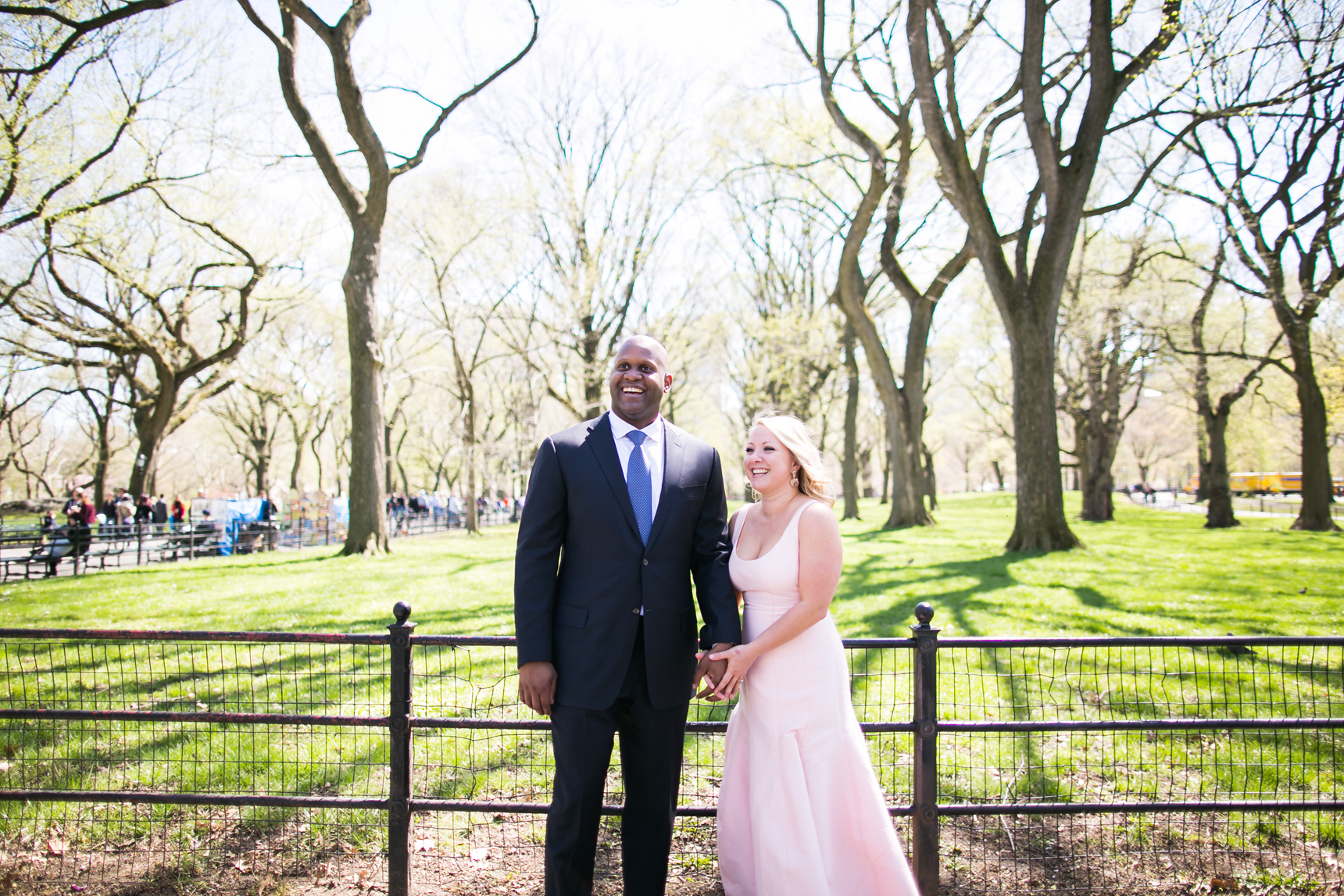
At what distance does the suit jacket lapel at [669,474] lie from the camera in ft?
10.2

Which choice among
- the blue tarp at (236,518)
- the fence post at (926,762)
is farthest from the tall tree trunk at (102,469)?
the fence post at (926,762)

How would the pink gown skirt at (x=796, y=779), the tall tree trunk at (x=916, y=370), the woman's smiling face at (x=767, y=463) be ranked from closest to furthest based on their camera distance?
the pink gown skirt at (x=796, y=779)
the woman's smiling face at (x=767, y=463)
the tall tree trunk at (x=916, y=370)

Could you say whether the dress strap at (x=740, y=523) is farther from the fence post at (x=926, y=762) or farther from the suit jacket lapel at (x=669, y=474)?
the fence post at (x=926, y=762)

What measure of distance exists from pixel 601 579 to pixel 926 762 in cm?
175

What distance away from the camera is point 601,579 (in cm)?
303

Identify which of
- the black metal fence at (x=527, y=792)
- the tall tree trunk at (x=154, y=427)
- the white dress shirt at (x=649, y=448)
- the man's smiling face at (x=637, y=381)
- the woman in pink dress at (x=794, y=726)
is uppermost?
the tall tree trunk at (x=154, y=427)

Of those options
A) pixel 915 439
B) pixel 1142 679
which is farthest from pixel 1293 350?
pixel 1142 679

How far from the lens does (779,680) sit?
3.20 m

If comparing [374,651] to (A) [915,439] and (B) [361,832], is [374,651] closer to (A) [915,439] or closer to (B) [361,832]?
(B) [361,832]

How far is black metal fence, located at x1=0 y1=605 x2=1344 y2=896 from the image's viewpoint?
346cm

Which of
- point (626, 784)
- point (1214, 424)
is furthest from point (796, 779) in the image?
point (1214, 424)

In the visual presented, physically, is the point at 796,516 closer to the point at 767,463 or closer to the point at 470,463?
the point at 767,463

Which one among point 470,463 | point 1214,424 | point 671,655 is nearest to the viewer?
point 671,655

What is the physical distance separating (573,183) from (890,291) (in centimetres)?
1445
